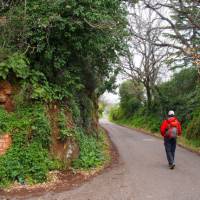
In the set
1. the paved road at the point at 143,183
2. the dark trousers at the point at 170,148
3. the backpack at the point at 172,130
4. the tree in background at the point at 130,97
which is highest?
the tree in background at the point at 130,97

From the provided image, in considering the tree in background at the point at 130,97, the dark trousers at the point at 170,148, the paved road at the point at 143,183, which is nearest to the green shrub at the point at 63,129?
the paved road at the point at 143,183

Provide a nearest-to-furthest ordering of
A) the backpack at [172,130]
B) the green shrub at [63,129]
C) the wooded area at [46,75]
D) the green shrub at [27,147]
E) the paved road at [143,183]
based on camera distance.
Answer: the paved road at [143,183], the green shrub at [27,147], the wooded area at [46,75], the green shrub at [63,129], the backpack at [172,130]

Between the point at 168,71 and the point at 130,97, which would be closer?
the point at 168,71

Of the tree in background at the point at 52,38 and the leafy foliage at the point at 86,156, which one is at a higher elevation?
the tree in background at the point at 52,38

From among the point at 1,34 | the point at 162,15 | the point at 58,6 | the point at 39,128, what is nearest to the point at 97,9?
the point at 58,6

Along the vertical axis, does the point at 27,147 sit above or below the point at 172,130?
below

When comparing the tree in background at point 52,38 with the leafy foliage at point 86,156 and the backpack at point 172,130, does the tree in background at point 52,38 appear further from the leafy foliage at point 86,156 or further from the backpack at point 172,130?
the backpack at point 172,130

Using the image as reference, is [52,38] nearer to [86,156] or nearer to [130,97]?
[86,156]

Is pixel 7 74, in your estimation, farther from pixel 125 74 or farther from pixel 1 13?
pixel 125 74

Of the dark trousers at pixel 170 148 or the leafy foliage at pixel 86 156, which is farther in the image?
the dark trousers at pixel 170 148

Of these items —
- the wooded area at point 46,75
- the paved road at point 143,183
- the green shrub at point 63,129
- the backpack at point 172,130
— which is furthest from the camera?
the backpack at point 172,130

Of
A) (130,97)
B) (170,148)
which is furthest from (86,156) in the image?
(130,97)

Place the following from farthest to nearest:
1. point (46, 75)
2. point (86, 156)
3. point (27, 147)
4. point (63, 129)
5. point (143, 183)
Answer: point (46, 75) < point (86, 156) < point (63, 129) < point (27, 147) < point (143, 183)

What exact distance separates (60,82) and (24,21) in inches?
96.9
